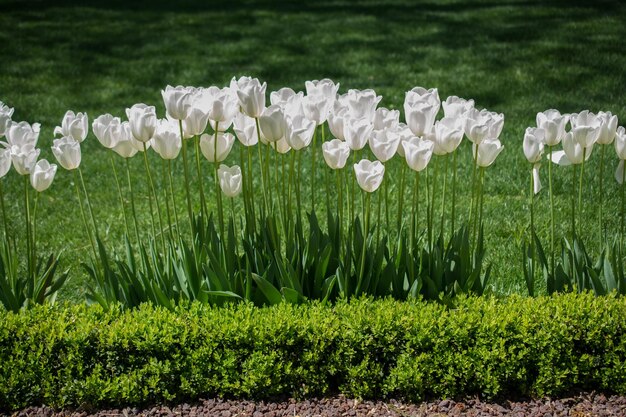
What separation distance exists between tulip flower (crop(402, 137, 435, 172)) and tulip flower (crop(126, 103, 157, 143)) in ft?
3.54

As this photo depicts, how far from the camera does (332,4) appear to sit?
46.9 ft

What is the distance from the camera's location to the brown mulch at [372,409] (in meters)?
3.50

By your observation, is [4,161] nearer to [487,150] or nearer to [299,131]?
[299,131]

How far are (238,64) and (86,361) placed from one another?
7.93 metres

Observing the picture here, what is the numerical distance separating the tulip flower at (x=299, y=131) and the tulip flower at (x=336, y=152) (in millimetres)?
96

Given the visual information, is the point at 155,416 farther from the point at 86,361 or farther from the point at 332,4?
the point at 332,4

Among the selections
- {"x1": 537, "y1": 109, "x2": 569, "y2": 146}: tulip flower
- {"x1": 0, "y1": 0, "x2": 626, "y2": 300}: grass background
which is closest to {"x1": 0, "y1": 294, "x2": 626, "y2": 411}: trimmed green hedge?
{"x1": 537, "y1": 109, "x2": 569, "y2": 146}: tulip flower

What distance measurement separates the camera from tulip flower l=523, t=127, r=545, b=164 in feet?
12.5

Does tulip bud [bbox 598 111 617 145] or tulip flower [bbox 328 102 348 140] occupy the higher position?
tulip flower [bbox 328 102 348 140]

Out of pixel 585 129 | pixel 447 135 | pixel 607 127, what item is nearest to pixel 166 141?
pixel 447 135

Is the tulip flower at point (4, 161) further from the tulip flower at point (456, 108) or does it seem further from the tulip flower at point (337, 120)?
the tulip flower at point (456, 108)

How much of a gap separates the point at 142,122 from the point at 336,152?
837 millimetres

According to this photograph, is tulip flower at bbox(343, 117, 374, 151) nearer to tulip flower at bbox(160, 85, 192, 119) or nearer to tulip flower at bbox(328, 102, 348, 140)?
tulip flower at bbox(328, 102, 348, 140)

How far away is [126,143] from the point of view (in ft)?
12.7
